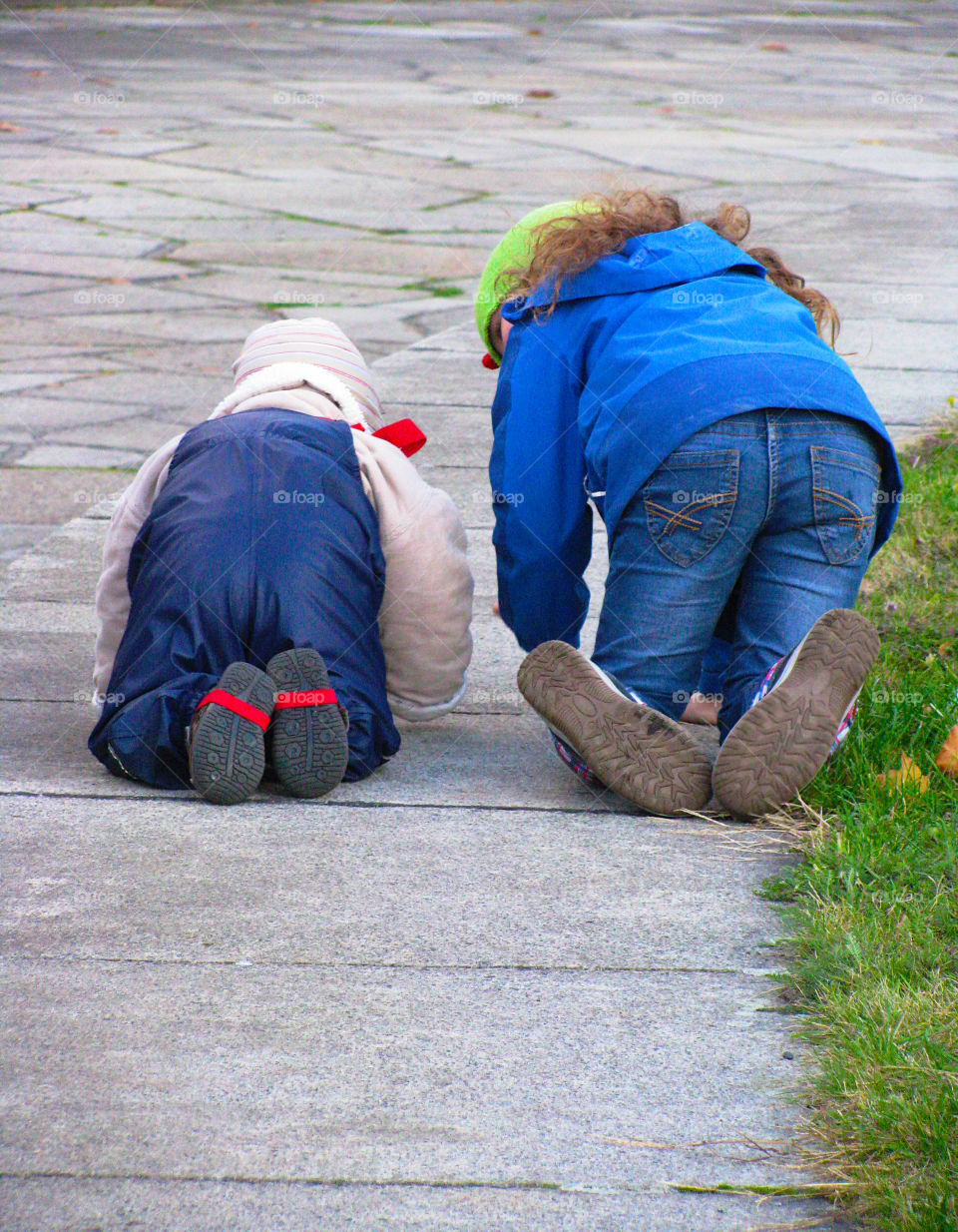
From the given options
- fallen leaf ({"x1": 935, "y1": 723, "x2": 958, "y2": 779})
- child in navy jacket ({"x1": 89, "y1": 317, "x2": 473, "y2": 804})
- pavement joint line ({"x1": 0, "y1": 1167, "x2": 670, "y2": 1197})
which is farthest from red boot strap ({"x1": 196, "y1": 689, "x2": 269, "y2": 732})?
fallen leaf ({"x1": 935, "y1": 723, "x2": 958, "y2": 779})

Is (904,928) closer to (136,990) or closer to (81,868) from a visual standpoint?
(136,990)

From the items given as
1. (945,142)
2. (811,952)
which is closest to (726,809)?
(811,952)

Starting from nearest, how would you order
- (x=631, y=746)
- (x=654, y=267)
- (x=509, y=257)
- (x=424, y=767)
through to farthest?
(x=631, y=746)
(x=654, y=267)
(x=424, y=767)
(x=509, y=257)

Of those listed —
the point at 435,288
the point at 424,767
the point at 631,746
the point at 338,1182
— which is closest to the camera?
the point at 338,1182

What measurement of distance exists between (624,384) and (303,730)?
32.2 inches

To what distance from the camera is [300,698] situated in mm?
2502

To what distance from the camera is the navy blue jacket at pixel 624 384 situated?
256 centimetres

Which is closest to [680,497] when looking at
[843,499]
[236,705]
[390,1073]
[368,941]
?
[843,499]

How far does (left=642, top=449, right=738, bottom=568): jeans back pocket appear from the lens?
2545 mm

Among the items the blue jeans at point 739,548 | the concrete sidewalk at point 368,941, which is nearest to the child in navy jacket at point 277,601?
the concrete sidewalk at point 368,941

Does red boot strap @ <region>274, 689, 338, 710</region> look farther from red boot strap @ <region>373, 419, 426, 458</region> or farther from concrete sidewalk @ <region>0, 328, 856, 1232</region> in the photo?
red boot strap @ <region>373, 419, 426, 458</region>

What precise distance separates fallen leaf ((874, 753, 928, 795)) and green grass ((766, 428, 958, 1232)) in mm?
11

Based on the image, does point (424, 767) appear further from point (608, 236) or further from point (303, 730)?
point (608, 236)

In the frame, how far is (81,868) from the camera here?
2.24 meters
